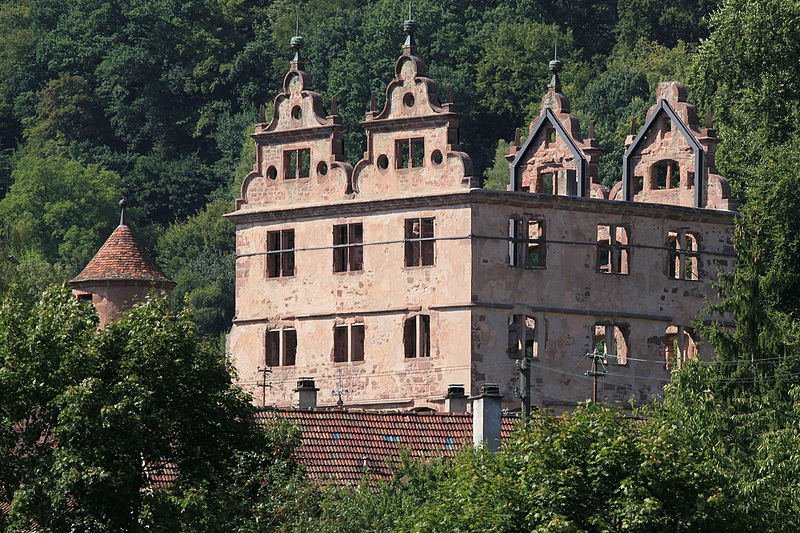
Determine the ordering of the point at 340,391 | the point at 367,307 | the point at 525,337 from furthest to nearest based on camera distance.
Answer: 1. the point at 367,307
2. the point at 340,391
3. the point at 525,337

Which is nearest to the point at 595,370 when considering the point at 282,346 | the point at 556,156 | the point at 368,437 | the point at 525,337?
the point at 525,337

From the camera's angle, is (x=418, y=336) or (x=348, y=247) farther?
(x=348, y=247)

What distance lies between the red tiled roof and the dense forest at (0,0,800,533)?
12.2 ft

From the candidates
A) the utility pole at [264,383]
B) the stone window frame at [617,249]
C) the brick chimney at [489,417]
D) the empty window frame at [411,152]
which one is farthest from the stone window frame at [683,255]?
the brick chimney at [489,417]

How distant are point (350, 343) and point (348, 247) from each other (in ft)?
8.29

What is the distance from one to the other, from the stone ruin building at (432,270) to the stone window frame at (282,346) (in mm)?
53

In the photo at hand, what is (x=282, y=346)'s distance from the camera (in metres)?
78.9

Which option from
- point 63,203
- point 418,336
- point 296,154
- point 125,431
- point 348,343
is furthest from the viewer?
point 63,203

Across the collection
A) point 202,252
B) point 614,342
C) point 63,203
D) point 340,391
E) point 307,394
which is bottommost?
point 307,394

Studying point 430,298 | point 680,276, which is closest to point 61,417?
point 430,298

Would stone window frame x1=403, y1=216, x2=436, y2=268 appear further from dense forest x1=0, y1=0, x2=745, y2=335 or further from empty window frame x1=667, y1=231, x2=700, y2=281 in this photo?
dense forest x1=0, y1=0, x2=745, y2=335

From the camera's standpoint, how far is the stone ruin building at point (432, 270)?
249 feet

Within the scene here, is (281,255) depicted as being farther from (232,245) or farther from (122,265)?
(232,245)

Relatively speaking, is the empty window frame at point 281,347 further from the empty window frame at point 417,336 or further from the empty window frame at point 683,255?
the empty window frame at point 683,255
